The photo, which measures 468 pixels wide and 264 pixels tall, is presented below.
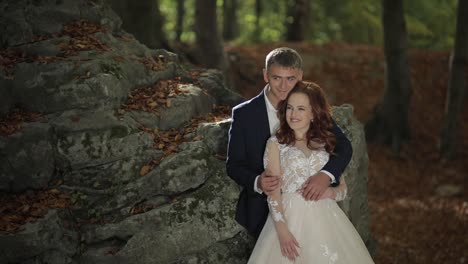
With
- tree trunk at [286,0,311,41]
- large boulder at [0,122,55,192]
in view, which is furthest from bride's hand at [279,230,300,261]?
tree trunk at [286,0,311,41]

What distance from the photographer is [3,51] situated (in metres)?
5.82

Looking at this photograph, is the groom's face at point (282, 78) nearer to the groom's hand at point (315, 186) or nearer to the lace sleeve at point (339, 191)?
A: the groom's hand at point (315, 186)

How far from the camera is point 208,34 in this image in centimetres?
1132

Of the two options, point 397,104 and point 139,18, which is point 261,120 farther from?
point 397,104

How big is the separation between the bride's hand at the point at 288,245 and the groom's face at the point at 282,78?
1181 mm

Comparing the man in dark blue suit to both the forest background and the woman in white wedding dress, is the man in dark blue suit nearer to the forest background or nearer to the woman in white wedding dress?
the woman in white wedding dress

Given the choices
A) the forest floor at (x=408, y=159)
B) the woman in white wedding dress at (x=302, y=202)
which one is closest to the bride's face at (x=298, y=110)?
the woman in white wedding dress at (x=302, y=202)

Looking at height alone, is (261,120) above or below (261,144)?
above

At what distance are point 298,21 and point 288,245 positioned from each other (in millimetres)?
13401

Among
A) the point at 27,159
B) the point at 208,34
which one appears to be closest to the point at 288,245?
the point at 27,159

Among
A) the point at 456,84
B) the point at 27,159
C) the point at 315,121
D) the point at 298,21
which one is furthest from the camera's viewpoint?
the point at 298,21

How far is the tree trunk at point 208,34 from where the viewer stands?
11266 millimetres

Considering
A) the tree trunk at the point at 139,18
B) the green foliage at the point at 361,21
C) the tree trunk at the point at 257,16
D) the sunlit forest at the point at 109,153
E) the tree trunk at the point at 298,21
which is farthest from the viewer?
the tree trunk at the point at 257,16

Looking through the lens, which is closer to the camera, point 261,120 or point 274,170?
point 274,170
